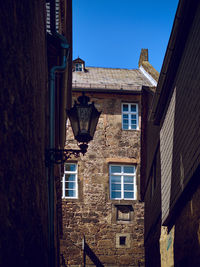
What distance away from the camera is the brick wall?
19.5 meters

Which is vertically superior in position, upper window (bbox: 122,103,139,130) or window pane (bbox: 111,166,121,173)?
upper window (bbox: 122,103,139,130)

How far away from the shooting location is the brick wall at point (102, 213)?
1947 centimetres

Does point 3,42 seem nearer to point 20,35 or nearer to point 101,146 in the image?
point 20,35

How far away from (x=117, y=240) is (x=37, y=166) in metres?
15.1

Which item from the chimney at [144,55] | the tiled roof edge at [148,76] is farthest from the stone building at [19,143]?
the chimney at [144,55]

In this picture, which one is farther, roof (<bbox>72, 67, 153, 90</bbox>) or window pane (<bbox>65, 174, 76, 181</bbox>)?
roof (<bbox>72, 67, 153, 90</bbox>)

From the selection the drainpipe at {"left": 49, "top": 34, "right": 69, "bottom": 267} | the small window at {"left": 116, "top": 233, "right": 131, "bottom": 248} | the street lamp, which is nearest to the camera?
the drainpipe at {"left": 49, "top": 34, "right": 69, "bottom": 267}

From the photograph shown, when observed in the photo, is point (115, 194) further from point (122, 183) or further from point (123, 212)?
point (123, 212)

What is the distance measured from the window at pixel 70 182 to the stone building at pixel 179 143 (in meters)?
8.02

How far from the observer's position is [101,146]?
822 inches

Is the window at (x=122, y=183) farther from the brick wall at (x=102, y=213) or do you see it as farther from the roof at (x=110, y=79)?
the roof at (x=110, y=79)

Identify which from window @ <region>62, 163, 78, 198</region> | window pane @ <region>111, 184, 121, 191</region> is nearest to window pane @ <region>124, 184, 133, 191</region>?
window pane @ <region>111, 184, 121, 191</region>

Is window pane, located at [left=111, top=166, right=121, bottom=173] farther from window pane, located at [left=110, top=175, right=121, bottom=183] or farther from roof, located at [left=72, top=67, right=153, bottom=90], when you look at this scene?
roof, located at [left=72, top=67, right=153, bottom=90]

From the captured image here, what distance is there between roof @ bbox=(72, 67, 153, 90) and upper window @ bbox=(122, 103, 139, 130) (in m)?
0.84
